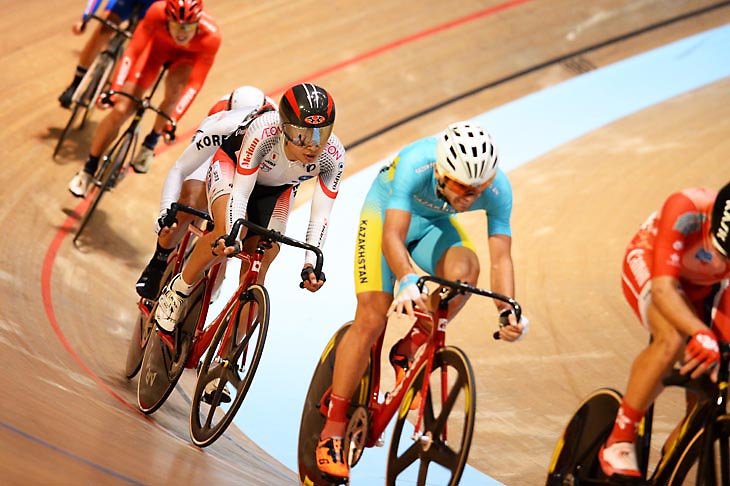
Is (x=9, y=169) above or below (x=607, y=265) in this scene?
below

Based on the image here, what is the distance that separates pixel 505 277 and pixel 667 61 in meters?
6.58

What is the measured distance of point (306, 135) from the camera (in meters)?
3.98

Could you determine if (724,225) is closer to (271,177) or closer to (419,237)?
(419,237)

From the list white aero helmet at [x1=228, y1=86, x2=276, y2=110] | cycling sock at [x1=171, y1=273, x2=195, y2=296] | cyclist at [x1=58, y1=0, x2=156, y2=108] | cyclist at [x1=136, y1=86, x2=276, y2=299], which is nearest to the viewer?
cycling sock at [x1=171, y1=273, x2=195, y2=296]

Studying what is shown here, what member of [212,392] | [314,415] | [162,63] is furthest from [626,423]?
[162,63]

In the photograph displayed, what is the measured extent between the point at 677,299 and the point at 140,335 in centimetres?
263

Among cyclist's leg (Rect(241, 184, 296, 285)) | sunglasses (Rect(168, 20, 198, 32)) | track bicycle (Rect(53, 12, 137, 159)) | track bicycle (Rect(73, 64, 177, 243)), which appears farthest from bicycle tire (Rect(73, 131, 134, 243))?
cyclist's leg (Rect(241, 184, 296, 285))

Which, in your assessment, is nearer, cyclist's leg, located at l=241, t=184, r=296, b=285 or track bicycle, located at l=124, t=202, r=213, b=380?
cyclist's leg, located at l=241, t=184, r=296, b=285

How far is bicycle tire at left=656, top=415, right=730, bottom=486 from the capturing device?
3.09m

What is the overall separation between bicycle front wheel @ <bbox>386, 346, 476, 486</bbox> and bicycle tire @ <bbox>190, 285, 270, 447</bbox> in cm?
61

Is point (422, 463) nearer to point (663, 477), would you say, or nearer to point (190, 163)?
point (663, 477)

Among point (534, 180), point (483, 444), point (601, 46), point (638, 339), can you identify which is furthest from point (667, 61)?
point (483, 444)

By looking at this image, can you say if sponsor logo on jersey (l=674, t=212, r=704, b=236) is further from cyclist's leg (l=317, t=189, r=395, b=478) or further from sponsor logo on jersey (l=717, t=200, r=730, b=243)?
cyclist's leg (l=317, t=189, r=395, b=478)

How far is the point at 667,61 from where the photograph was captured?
31.3ft
